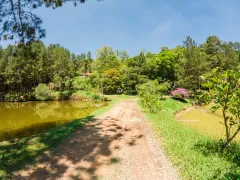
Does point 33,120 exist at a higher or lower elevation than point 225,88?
lower

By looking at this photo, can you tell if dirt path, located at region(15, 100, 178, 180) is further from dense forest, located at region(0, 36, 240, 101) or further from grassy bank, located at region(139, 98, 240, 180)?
dense forest, located at region(0, 36, 240, 101)

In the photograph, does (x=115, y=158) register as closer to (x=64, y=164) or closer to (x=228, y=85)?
(x=64, y=164)

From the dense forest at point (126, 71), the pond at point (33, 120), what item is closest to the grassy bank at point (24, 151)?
the pond at point (33, 120)

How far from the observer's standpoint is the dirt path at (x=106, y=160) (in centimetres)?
607

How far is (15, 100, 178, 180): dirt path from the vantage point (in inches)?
239

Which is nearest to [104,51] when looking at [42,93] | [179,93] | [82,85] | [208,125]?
[82,85]

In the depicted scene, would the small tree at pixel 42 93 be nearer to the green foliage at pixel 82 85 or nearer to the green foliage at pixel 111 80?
the green foliage at pixel 82 85

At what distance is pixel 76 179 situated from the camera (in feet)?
19.3

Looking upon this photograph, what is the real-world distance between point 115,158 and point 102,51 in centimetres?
7788

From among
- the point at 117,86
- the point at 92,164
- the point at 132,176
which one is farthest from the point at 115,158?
the point at 117,86

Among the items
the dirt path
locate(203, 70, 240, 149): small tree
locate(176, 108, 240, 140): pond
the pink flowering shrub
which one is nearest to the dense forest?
the pink flowering shrub

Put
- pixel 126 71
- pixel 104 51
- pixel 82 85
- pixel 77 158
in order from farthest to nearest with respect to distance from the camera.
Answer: pixel 104 51
pixel 82 85
pixel 126 71
pixel 77 158

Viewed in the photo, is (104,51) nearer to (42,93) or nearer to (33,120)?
(42,93)

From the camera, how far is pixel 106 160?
23.4ft
